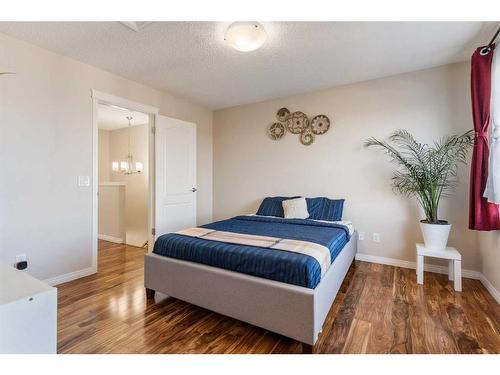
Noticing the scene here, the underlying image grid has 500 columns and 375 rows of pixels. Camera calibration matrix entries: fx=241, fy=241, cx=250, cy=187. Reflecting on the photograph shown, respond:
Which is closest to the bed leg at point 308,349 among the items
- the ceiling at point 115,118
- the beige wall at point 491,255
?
the beige wall at point 491,255

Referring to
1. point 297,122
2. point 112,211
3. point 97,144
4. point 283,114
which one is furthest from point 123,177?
point 297,122

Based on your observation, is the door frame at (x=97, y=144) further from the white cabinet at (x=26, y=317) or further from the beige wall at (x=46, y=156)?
the white cabinet at (x=26, y=317)

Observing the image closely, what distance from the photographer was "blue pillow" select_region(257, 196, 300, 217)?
341cm

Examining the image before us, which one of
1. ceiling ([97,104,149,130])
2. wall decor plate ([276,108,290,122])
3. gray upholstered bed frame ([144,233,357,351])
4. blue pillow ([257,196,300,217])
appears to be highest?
ceiling ([97,104,149,130])

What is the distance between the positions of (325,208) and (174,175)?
2228 mm

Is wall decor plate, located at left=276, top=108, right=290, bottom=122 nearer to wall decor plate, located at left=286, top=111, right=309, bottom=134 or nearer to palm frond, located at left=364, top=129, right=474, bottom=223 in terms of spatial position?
wall decor plate, located at left=286, top=111, right=309, bottom=134

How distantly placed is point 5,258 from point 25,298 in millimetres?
1611

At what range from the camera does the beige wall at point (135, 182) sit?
166 inches

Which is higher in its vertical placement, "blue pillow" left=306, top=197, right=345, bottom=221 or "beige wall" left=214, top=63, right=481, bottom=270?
"beige wall" left=214, top=63, right=481, bottom=270

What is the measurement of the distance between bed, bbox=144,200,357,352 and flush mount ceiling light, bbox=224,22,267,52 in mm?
1610

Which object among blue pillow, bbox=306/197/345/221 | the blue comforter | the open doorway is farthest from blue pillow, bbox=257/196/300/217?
the open doorway

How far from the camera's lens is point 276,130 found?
12.5 feet

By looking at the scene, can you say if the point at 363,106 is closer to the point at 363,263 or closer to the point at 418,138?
the point at 418,138
